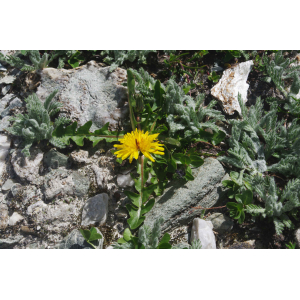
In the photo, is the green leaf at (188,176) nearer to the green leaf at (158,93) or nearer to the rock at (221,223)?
the rock at (221,223)

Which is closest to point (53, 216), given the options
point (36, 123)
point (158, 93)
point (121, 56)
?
point (36, 123)

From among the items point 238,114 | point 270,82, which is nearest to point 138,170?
point 238,114

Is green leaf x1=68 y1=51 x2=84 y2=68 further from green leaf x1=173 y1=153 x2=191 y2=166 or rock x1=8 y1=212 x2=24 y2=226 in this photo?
rock x1=8 y1=212 x2=24 y2=226

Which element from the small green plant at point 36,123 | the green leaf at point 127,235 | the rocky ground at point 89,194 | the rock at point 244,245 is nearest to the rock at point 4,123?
the rocky ground at point 89,194

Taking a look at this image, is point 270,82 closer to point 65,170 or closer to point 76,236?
point 65,170

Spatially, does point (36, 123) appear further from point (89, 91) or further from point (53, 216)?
point (53, 216)

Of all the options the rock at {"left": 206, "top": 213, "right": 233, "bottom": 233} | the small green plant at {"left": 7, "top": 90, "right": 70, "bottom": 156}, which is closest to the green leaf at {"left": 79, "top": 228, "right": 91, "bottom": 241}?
the small green plant at {"left": 7, "top": 90, "right": 70, "bottom": 156}
